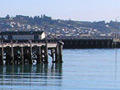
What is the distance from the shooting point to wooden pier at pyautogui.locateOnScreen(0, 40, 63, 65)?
245ft

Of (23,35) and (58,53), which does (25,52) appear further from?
(23,35)

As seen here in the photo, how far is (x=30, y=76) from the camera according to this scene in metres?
63.3

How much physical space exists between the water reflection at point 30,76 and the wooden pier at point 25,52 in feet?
4.24

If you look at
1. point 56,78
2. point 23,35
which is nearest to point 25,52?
point 56,78

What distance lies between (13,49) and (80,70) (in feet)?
29.6

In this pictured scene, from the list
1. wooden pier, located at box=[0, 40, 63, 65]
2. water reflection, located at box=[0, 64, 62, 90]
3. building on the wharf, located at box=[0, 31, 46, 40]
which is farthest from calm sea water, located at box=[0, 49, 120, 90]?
building on the wharf, located at box=[0, 31, 46, 40]

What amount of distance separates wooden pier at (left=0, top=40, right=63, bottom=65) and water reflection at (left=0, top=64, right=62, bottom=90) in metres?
1.29

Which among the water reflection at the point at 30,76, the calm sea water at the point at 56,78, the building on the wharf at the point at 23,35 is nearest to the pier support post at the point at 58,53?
the water reflection at the point at 30,76

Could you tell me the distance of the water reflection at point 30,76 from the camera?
54.8 metres

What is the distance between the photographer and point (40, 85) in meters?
54.6

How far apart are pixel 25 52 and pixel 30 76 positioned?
51.4 ft

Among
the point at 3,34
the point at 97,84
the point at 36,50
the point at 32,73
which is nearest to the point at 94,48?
the point at 3,34

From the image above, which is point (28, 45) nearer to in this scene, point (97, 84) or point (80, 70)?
point (80, 70)

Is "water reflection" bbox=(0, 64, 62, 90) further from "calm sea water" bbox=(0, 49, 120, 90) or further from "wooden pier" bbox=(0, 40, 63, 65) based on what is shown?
"wooden pier" bbox=(0, 40, 63, 65)
